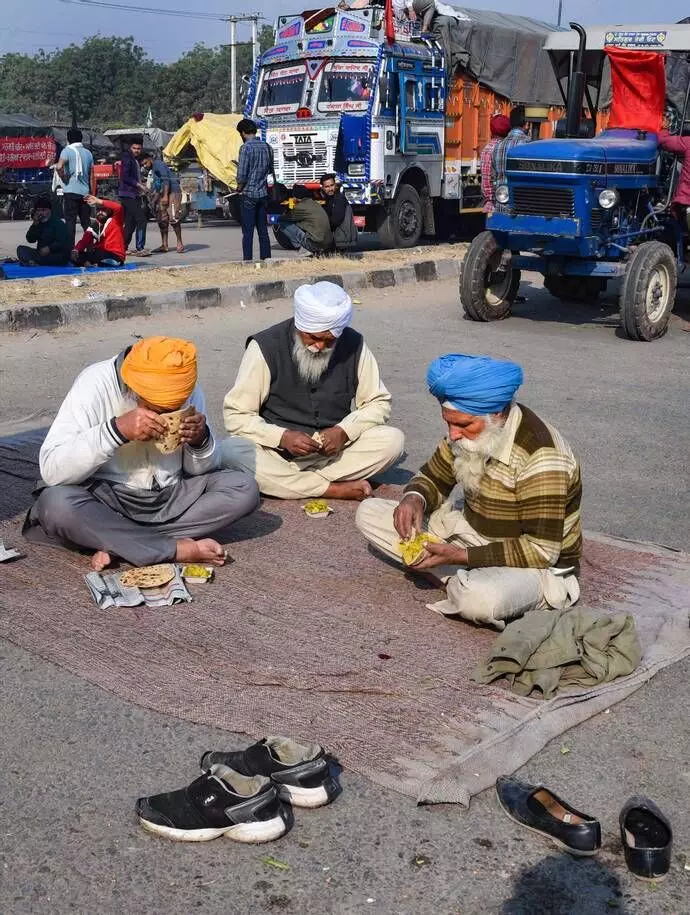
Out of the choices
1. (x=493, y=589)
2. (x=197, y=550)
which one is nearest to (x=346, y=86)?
(x=197, y=550)

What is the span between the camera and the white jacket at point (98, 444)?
4285mm

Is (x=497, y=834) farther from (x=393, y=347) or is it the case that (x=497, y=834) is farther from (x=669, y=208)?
(x=669, y=208)

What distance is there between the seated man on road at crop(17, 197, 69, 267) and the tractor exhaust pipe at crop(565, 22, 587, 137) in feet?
20.2

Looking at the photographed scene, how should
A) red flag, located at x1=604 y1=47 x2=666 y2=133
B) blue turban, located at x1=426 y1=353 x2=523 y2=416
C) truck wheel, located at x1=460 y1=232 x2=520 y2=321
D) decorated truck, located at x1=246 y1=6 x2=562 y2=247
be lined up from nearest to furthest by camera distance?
blue turban, located at x1=426 y1=353 x2=523 y2=416, red flag, located at x1=604 y1=47 x2=666 y2=133, truck wheel, located at x1=460 y1=232 x2=520 y2=321, decorated truck, located at x1=246 y1=6 x2=562 y2=247

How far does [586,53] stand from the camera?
11.3 metres

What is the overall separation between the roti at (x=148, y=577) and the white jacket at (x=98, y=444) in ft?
1.29

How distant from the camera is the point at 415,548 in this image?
4223 mm

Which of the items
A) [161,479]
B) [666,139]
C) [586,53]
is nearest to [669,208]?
[666,139]

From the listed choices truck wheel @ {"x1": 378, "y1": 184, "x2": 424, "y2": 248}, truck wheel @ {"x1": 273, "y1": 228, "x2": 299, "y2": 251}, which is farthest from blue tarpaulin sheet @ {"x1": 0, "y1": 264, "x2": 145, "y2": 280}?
truck wheel @ {"x1": 378, "y1": 184, "x2": 424, "y2": 248}

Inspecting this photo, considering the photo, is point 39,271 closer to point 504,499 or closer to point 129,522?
point 129,522

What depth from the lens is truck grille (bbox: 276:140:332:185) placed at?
1692 centimetres

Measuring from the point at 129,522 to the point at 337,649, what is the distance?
46.7 inches

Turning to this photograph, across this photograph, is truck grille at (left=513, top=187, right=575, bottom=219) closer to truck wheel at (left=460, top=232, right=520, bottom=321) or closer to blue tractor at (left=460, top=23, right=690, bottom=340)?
blue tractor at (left=460, top=23, right=690, bottom=340)

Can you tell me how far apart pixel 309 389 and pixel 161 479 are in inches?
46.2
